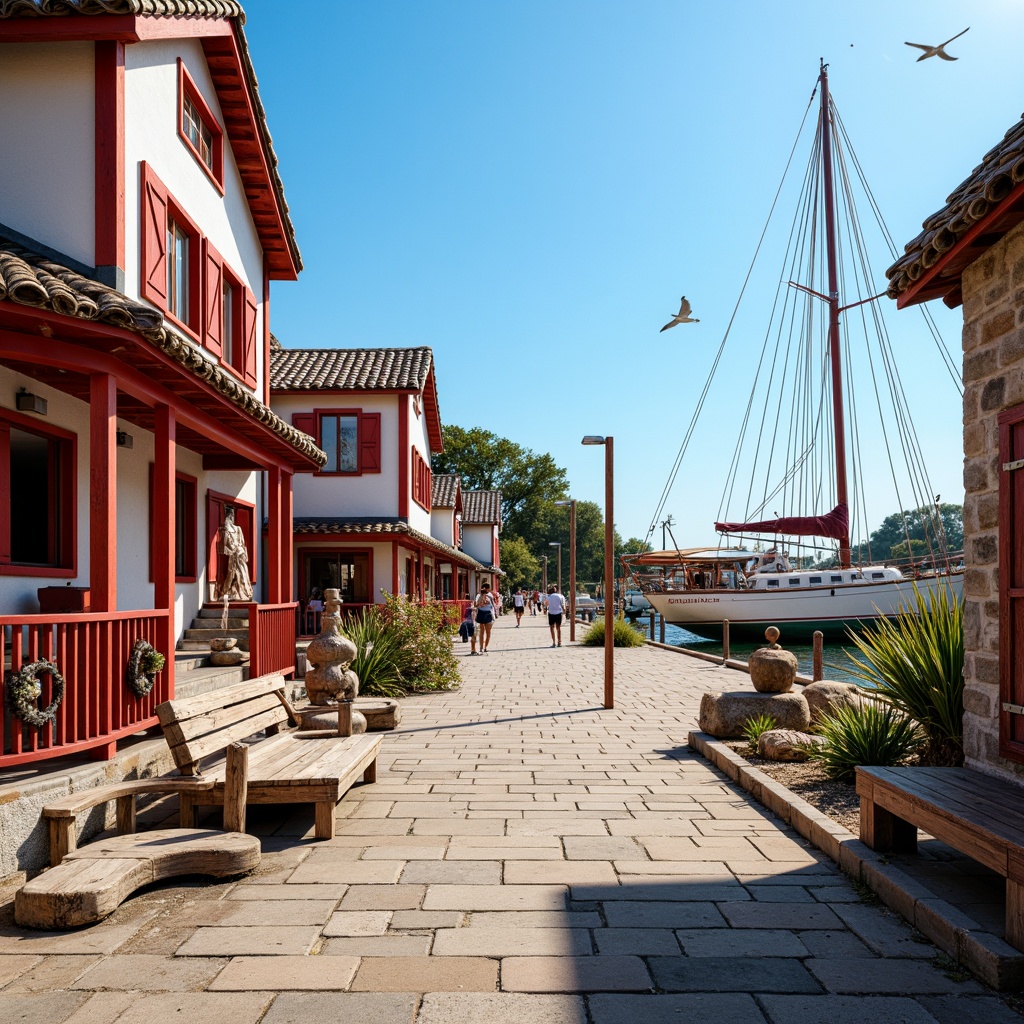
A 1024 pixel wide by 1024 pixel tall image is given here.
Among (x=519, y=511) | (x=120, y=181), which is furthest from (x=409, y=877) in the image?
(x=519, y=511)

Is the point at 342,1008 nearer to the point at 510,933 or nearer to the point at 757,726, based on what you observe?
the point at 510,933

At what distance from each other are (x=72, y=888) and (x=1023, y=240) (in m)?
6.18

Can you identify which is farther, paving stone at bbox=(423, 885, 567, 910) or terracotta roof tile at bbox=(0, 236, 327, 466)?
terracotta roof tile at bbox=(0, 236, 327, 466)

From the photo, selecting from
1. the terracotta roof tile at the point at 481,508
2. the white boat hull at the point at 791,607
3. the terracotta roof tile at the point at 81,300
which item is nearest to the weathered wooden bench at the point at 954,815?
the terracotta roof tile at the point at 81,300

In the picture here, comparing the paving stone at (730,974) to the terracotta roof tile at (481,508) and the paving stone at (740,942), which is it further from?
the terracotta roof tile at (481,508)

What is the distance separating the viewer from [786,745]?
7.98 m

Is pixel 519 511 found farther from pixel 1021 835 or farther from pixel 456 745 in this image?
pixel 1021 835

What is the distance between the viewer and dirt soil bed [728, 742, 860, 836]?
617 cm

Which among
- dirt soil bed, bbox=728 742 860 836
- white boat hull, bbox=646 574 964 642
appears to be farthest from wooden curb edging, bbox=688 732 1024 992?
white boat hull, bbox=646 574 964 642

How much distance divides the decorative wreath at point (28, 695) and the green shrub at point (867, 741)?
17.9 ft

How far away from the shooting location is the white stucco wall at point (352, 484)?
2209 cm

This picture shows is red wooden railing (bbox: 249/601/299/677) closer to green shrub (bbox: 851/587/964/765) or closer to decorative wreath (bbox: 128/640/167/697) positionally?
decorative wreath (bbox: 128/640/167/697)

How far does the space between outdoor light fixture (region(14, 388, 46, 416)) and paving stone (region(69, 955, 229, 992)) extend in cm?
557

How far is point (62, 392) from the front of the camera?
29.2 ft
